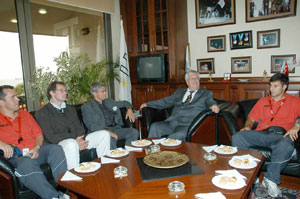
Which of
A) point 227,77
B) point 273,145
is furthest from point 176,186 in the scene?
point 227,77

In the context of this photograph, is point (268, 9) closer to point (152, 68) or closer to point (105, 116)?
point (152, 68)

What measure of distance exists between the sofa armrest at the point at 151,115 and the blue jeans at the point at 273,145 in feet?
3.54

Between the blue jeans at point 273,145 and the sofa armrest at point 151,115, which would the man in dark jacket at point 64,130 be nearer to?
the sofa armrest at point 151,115

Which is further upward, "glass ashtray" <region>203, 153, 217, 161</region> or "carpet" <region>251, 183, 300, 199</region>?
"glass ashtray" <region>203, 153, 217, 161</region>

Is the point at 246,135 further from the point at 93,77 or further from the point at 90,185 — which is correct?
the point at 93,77

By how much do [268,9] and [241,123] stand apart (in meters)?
2.16

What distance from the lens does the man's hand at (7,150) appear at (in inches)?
76.2

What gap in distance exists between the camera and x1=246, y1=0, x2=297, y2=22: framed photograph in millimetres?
3602

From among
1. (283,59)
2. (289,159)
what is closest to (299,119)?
(289,159)

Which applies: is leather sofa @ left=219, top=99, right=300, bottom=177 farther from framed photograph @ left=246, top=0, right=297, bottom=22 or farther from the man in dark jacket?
framed photograph @ left=246, top=0, right=297, bottom=22

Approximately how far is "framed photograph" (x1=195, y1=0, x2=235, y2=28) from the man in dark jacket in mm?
2956

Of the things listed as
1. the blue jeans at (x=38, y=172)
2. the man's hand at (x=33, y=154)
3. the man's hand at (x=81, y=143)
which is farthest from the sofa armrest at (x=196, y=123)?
the man's hand at (x=33, y=154)

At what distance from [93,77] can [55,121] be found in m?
1.55

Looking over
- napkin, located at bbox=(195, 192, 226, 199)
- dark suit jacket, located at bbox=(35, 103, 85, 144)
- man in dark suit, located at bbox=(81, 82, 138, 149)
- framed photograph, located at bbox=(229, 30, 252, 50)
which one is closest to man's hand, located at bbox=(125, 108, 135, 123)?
man in dark suit, located at bbox=(81, 82, 138, 149)
